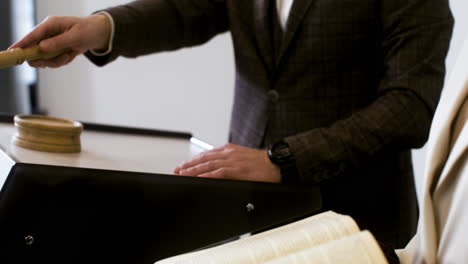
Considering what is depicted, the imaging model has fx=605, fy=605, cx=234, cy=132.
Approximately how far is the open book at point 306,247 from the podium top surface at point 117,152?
0.69 feet

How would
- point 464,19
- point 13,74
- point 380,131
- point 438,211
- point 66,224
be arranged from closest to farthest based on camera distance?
point 438,211
point 66,224
point 380,131
point 464,19
point 13,74

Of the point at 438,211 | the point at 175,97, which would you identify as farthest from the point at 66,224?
the point at 175,97

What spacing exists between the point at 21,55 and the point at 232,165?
289 mm

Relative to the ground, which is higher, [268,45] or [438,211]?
[268,45]

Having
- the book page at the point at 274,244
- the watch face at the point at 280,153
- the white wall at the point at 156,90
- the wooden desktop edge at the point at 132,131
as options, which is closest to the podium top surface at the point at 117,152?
the wooden desktop edge at the point at 132,131

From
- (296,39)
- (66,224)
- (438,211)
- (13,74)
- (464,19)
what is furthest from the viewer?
(13,74)

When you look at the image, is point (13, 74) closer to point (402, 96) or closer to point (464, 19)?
point (464, 19)

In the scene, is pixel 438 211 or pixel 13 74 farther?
pixel 13 74

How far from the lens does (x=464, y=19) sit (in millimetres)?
1513

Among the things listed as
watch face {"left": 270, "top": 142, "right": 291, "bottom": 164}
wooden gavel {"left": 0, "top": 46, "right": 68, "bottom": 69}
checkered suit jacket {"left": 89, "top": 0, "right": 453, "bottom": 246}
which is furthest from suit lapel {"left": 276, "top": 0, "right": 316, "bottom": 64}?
wooden gavel {"left": 0, "top": 46, "right": 68, "bottom": 69}

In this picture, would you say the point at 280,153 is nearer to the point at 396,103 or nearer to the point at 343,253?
the point at 396,103

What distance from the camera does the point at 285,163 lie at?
696 millimetres

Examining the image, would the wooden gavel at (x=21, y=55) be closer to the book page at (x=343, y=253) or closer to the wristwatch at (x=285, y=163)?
the wristwatch at (x=285, y=163)

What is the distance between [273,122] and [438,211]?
503 millimetres
